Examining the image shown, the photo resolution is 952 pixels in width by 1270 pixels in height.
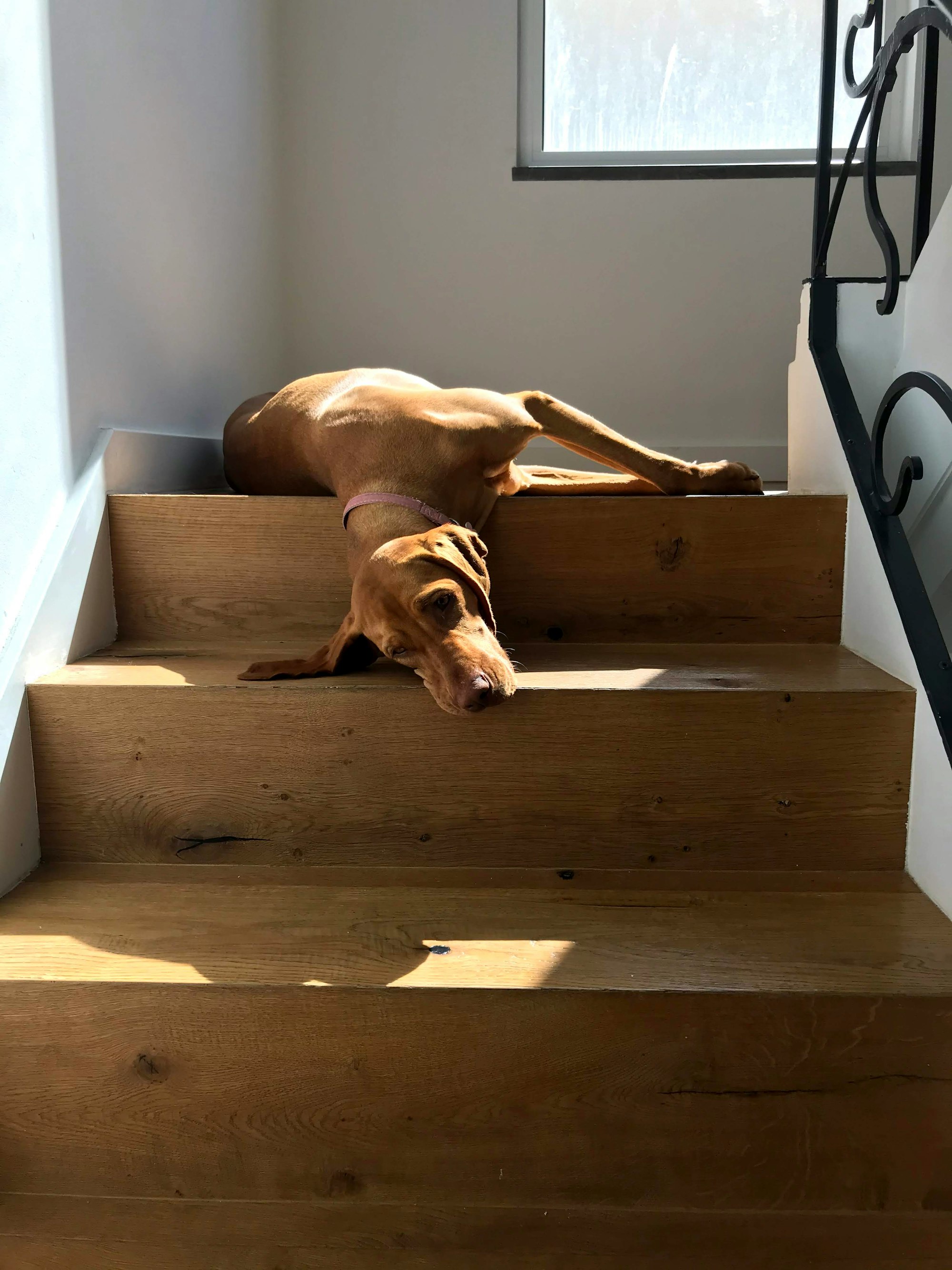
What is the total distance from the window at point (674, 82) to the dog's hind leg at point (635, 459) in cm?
169

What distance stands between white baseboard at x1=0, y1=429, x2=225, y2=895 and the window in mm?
1907

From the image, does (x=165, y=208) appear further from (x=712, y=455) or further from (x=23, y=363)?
(x=712, y=455)

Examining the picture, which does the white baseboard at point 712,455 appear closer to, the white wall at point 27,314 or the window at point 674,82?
the window at point 674,82

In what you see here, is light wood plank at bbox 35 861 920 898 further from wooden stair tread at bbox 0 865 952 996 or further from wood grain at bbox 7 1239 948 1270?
wood grain at bbox 7 1239 948 1270

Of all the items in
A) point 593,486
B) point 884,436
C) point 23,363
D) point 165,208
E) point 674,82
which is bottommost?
point 593,486

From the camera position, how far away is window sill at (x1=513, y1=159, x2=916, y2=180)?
3.00 metres

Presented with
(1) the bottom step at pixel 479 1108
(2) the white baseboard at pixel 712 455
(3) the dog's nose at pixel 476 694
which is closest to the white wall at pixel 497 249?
(2) the white baseboard at pixel 712 455

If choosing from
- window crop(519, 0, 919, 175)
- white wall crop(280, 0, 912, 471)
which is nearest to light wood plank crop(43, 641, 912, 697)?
white wall crop(280, 0, 912, 471)

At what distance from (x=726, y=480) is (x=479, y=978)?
1.07 metres

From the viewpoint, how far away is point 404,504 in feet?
4.95

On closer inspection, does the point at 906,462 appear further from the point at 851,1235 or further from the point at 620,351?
the point at 620,351

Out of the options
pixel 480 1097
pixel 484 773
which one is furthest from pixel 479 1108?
pixel 484 773

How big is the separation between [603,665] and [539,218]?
2.10m

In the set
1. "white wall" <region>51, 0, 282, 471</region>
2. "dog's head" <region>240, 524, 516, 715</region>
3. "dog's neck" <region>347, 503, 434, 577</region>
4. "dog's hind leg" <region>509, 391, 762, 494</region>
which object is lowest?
"dog's head" <region>240, 524, 516, 715</region>
